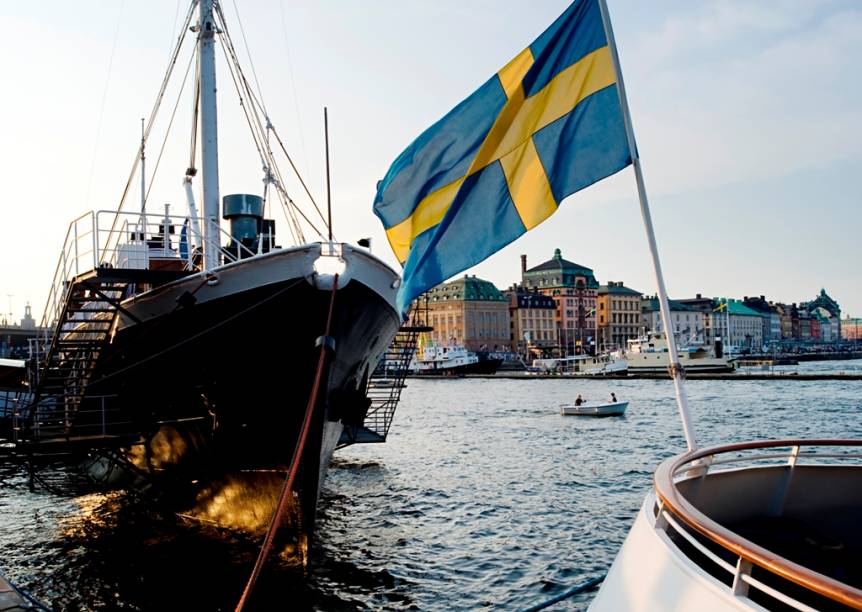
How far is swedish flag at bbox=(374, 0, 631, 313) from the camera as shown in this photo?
21.1 ft

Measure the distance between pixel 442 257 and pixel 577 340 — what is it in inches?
6293

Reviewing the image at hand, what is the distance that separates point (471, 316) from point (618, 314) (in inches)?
1464

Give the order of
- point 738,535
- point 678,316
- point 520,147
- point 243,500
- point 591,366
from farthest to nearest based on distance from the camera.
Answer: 1. point 678,316
2. point 591,366
3. point 243,500
4. point 520,147
5. point 738,535

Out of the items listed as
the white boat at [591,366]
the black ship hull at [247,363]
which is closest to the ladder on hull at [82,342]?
the black ship hull at [247,363]

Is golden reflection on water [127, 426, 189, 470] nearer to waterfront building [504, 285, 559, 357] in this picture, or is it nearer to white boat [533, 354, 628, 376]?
white boat [533, 354, 628, 376]

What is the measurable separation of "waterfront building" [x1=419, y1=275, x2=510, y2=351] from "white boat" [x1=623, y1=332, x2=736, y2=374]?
57.5 metres

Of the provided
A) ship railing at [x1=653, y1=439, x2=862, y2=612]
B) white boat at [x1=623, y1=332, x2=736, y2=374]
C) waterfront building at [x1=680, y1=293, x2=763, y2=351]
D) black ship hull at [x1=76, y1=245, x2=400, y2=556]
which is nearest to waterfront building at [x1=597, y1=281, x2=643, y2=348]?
waterfront building at [x1=680, y1=293, x2=763, y2=351]

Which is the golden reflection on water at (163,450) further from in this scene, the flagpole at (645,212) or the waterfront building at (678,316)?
the waterfront building at (678,316)

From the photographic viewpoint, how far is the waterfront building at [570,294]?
164625mm

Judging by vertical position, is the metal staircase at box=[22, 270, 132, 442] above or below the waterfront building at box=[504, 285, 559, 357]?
below

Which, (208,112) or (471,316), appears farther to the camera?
(471,316)

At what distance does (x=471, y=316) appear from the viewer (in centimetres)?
15475

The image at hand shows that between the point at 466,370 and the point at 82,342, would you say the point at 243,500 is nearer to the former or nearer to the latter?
the point at 82,342

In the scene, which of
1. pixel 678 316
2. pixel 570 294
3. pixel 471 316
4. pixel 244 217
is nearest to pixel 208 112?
pixel 244 217
